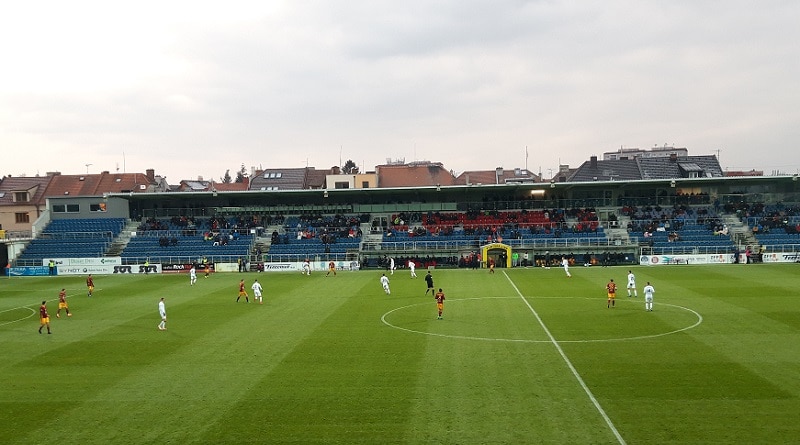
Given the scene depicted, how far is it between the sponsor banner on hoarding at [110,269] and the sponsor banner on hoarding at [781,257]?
58566 millimetres

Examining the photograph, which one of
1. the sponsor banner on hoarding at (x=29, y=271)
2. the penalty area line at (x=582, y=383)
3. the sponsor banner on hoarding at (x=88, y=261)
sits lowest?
the penalty area line at (x=582, y=383)

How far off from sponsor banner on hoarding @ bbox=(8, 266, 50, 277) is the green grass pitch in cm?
2784

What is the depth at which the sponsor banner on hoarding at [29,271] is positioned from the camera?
195 feet

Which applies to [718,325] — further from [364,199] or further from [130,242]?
[130,242]

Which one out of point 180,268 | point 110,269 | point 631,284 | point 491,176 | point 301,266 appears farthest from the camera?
point 491,176

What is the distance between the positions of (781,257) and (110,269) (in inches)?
2565

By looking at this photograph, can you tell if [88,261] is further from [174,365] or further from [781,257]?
[781,257]

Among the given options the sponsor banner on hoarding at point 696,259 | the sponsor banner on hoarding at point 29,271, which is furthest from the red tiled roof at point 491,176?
the sponsor banner on hoarding at point 29,271

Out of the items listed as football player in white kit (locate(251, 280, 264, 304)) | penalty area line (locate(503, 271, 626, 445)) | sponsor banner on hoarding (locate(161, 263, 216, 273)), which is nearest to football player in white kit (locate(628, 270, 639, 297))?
penalty area line (locate(503, 271, 626, 445))

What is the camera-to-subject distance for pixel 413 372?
60.6 feet

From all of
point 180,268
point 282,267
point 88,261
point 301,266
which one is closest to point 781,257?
point 301,266

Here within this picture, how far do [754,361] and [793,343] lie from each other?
3.53m

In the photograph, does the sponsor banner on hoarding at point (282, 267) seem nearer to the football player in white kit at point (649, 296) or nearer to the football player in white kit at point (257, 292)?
the football player in white kit at point (257, 292)

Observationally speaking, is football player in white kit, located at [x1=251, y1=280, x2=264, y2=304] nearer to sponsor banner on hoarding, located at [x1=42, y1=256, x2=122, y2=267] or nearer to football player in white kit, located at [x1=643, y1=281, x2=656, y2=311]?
football player in white kit, located at [x1=643, y1=281, x2=656, y2=311]
